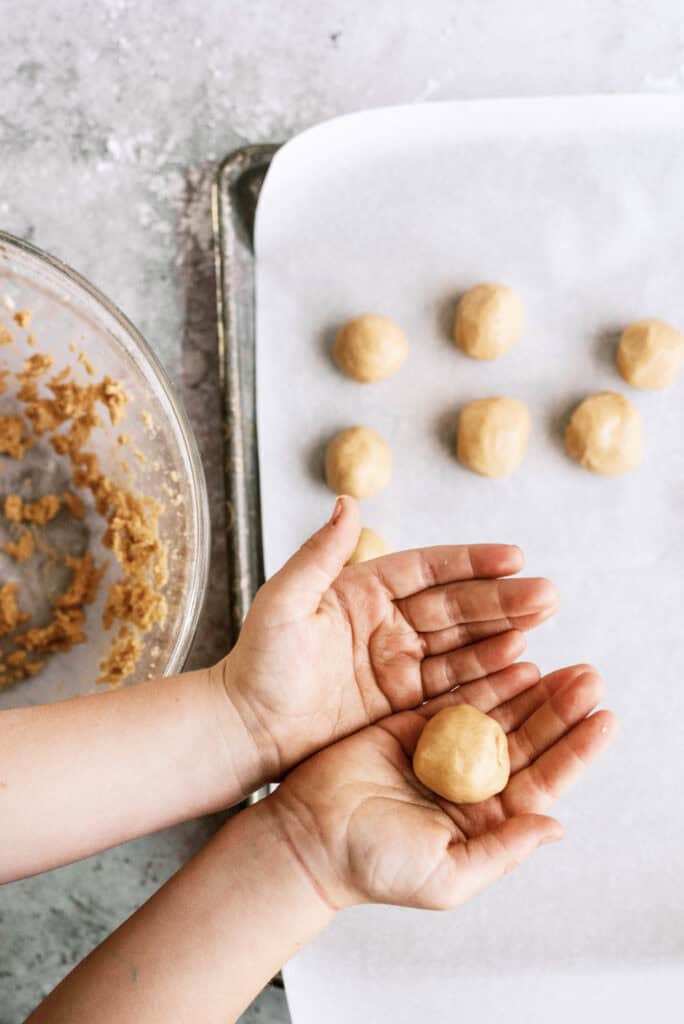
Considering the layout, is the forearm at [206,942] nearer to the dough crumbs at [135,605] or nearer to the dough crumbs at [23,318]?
the dough crumbs at [135,605]

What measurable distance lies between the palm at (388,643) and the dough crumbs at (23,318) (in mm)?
535

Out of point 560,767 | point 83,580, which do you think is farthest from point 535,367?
point 83,580

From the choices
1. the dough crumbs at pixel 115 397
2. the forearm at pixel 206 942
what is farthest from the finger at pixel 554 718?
the dough crumbs at pixel 115 397

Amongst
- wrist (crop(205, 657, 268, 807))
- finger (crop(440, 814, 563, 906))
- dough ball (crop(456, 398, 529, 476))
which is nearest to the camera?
finger (crop(440, 814, 563, 906))

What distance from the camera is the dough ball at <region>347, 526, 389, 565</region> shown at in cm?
113

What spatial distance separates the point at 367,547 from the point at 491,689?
0.27 metres

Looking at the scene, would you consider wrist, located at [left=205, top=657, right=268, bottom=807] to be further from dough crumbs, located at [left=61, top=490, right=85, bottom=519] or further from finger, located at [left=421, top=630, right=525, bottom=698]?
dough crumbs, located at [left=61, top=490, right=85, bottom=519]

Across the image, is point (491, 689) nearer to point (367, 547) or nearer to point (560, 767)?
point (560, 767)

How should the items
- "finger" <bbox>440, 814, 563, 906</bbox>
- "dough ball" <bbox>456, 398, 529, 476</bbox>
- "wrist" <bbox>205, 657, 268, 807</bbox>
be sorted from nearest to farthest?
"finger" <bbox>440, 814, 563, 906</bbox>
"wrist" <bbox>205, 657, 268, 807</bbox>
"dough ball" <bbox>456, 398, 529, 476</bbox>

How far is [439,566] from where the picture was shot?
3.02 ft

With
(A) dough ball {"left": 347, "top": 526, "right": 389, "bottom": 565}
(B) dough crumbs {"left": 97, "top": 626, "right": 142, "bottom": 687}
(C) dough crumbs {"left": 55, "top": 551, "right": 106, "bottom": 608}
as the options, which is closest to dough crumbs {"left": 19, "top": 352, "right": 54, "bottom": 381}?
(C) dough crumbs {"left": 55, "top": 551, "right": 106, "bottom": 608}

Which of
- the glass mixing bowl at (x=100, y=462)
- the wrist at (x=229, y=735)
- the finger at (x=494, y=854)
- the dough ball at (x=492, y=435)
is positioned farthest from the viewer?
the dough ball at (x=492, y=435)

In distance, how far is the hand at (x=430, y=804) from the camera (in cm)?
78

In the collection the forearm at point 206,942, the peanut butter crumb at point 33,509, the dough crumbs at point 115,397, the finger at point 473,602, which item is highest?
the dough crumbs at point 115,397
